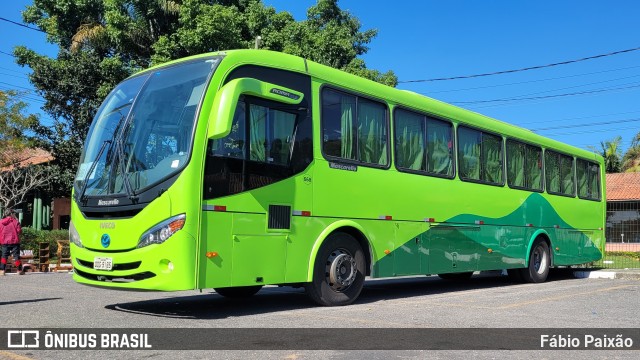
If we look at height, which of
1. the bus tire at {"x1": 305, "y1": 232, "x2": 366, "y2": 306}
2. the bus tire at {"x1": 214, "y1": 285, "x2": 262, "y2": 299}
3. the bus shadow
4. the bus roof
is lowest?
the bus shadow

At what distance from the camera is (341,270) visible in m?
8.84

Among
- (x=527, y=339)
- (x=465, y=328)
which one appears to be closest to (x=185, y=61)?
(x=465, y=328)

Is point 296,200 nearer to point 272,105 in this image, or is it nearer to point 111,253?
point 272,105

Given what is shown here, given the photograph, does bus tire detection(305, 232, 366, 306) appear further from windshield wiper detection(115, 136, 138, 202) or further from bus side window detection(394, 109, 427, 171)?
windshield wiper detection(115, 136, 138, 202)

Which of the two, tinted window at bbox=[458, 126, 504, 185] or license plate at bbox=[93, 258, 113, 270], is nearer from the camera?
license plate at bbox=[93, 258, 113, 270]

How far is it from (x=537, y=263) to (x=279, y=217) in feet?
28.0

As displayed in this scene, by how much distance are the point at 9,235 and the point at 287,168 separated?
10691 millimetres

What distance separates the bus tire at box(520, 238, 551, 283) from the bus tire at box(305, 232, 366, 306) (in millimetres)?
6329

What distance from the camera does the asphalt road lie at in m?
5.61

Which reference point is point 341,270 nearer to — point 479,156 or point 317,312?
point 317,312

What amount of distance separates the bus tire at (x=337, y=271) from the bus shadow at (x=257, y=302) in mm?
397

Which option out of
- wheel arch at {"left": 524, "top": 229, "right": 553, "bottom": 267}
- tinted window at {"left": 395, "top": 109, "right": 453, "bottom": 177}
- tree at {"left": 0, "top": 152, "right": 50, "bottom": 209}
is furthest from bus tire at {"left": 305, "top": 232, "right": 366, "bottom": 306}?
tree at {"left": 0, "top": 152, "right": 50, "bottom": 209}

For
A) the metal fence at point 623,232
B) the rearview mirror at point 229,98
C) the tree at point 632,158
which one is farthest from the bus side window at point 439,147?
the tree at point 632,158

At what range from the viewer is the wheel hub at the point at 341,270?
28.6 feet
